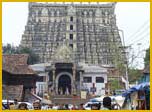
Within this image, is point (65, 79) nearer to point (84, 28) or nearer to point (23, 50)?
point (23, 50)

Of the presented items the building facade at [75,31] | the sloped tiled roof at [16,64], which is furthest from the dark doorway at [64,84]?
the sloped tiled roof at [16,64]

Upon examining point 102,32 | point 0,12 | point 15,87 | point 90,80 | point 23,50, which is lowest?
point 0,12

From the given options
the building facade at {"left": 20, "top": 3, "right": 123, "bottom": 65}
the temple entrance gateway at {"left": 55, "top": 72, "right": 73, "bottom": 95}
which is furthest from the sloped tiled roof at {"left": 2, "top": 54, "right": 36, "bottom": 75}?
the building facade at {"left": 20, "top": 3, "right": 123, "bottom": 65}

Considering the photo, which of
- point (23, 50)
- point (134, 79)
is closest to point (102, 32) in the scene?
point (23, 50)

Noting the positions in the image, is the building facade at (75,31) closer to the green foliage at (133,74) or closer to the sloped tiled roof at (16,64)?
the green foliage at (133,74)

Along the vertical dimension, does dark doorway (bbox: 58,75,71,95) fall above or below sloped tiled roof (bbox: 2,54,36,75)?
above

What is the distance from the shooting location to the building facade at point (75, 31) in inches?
3071

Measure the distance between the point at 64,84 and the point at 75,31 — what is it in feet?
71.0

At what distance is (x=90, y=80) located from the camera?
200ft

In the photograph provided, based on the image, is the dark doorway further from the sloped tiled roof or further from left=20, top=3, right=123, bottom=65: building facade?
the sloped tiled roof

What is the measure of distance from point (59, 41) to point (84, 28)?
493 cm

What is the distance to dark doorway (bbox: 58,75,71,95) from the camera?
199 ft

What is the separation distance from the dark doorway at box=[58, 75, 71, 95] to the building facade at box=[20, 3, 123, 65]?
1318cm

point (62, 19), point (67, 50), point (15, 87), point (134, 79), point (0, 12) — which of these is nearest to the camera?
point (0, 12)
